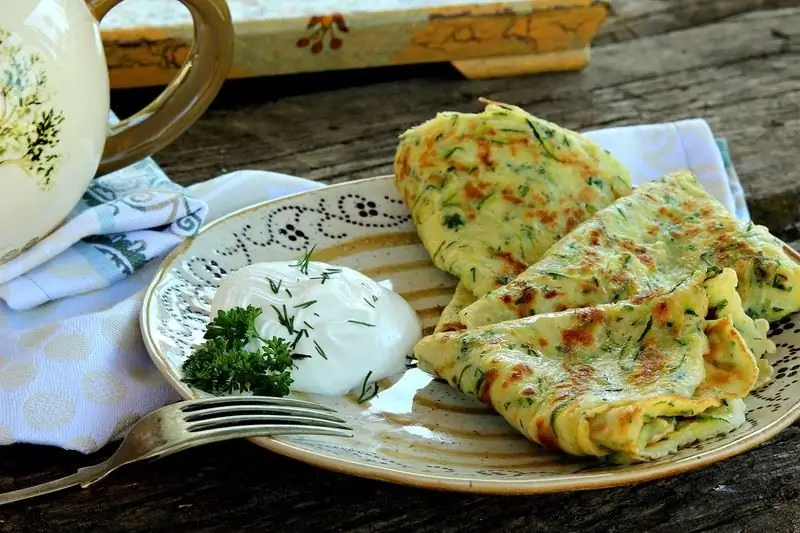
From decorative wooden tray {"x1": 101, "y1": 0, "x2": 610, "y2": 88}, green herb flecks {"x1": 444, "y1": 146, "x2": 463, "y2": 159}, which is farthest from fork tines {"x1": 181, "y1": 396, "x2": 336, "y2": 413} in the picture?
decorative wooden tray {"x1": 101, "y1": 0, "x2": 610, "y2": 88}

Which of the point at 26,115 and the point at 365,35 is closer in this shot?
the point at 26,115

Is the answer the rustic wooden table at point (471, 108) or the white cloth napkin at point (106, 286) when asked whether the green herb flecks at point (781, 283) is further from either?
the white cloth napkin at point (106, 286)

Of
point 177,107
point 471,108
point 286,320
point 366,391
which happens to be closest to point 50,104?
point 177,107

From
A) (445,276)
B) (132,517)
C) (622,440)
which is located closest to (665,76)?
(445,276)

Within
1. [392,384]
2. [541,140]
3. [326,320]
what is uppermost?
[541,140]

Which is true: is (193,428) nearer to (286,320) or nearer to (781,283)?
(286,320)

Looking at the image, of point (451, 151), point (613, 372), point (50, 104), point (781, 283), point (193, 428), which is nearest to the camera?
point (193, 428)

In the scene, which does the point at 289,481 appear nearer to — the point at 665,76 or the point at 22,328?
the point at 22,328
